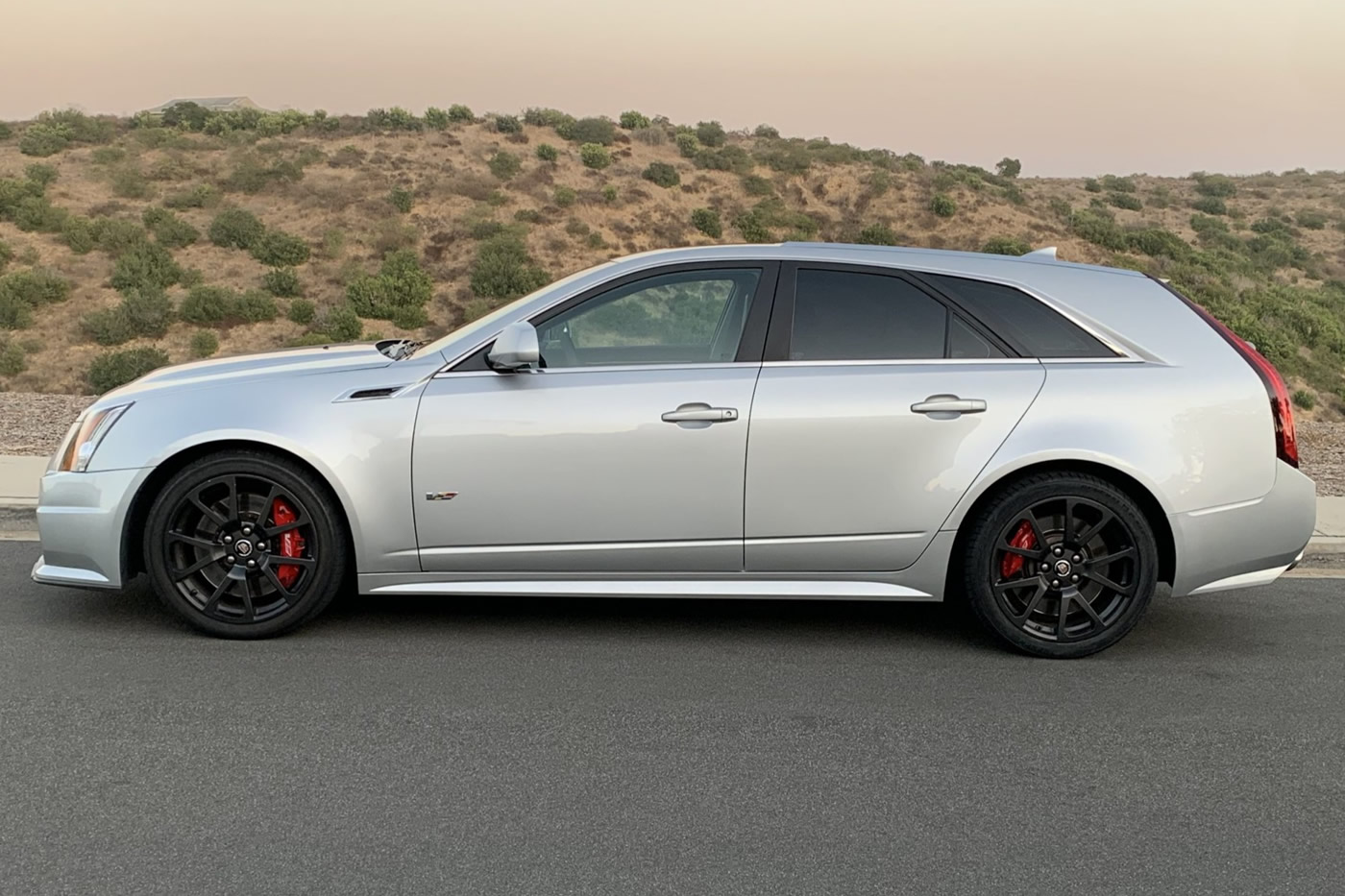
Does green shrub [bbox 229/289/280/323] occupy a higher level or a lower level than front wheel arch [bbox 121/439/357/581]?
higher

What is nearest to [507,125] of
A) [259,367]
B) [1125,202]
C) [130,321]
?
[130,321]

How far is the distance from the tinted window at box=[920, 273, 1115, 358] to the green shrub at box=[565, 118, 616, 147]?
33595 mm

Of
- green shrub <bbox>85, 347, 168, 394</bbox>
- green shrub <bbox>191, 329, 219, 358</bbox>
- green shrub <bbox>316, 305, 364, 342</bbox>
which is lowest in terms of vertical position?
green shrub <bbox>85, 347, 168, 394</bbox>

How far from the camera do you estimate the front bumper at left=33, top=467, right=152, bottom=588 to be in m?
5.22

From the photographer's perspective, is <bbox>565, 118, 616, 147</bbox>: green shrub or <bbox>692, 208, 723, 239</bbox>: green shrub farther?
<bbox>565, 118, 616, 147</bbox>: green shrub

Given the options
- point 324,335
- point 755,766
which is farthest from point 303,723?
point 324,335

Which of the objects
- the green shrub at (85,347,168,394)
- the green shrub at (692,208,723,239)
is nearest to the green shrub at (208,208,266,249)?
the green shrub at (85,347,168,394)

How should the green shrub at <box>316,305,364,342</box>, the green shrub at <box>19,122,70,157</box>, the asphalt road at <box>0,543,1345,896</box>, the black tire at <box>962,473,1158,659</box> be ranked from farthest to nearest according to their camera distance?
the green shrub at <box>19,122,70,157</box> → the green shrub at <box>316,305,364,342</box> → the black tire at <box>962,473,1158,659</box> → the asphalt road at <box>0,543,1345,896</box>

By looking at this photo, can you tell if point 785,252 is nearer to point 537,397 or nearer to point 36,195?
point 537,397

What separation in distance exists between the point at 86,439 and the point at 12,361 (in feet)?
64.1

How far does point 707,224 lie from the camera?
32250mm

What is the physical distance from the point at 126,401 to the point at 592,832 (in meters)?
3.07

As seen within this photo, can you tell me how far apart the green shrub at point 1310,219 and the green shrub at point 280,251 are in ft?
117

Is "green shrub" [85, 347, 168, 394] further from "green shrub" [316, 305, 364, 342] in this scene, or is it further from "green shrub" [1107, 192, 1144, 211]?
"green shrub" [1107, 192, 1144, 211]
